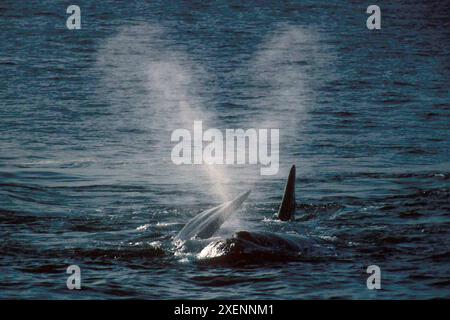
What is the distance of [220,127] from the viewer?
48.0m

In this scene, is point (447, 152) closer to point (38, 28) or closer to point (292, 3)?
point (38, 28)

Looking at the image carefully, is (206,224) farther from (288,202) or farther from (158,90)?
(158,90)

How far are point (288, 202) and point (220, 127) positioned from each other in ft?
61.1

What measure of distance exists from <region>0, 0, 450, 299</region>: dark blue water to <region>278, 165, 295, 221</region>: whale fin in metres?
0.72

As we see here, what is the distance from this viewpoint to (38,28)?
79.2m

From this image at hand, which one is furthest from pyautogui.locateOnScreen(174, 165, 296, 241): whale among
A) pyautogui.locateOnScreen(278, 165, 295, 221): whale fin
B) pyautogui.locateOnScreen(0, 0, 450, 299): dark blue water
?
pyautogui.locateOnScreen(278, 165, 295, 221): whale fin

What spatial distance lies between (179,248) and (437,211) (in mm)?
8597

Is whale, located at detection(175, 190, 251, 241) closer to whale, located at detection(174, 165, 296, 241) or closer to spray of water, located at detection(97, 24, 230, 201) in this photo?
whale, located at detection(174, 165, 296, 241)

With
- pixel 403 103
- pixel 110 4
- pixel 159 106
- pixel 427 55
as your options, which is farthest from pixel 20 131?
pixel 110 4

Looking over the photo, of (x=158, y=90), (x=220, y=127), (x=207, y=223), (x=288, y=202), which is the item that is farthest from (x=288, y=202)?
(x=158, y=90)

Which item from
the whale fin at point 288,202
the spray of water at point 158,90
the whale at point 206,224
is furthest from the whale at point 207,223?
the spray of water at point 158,90

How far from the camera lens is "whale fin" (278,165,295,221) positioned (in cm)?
2959

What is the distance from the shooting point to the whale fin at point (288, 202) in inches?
1165

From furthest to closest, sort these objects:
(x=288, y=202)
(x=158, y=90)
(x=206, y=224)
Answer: (x=158, y=90), (x=288, y=202), (x=206, y=224)
